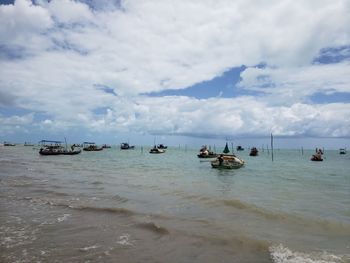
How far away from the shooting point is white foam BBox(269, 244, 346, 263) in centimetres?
947

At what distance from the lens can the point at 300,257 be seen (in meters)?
9.77

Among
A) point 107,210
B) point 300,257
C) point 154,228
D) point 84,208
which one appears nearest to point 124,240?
point 154,228

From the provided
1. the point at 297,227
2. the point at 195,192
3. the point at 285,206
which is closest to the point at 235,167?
the point at 195,192

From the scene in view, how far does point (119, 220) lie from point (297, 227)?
7.61 meters

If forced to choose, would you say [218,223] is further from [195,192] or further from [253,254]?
[195,192]

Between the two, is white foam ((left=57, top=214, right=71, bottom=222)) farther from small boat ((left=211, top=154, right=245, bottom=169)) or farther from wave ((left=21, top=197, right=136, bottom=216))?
small boat ((left=211, top=154, right=245, bottom=169))

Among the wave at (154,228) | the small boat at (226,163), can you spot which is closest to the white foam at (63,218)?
the wave at (154,228)

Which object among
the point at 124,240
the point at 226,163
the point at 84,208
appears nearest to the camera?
the point at 124,240

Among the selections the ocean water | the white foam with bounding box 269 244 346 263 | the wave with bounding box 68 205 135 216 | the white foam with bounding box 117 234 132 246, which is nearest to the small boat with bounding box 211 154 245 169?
the ocean water

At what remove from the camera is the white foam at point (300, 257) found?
31.1ft

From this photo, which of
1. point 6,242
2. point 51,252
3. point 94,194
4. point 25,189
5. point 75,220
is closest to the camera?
point 51,252

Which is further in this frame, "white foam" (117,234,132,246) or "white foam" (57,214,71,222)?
"white foam" (57,214,71,222)

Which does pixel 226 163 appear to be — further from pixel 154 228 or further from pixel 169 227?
pixel 154 228

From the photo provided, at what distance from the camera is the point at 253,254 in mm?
10047
